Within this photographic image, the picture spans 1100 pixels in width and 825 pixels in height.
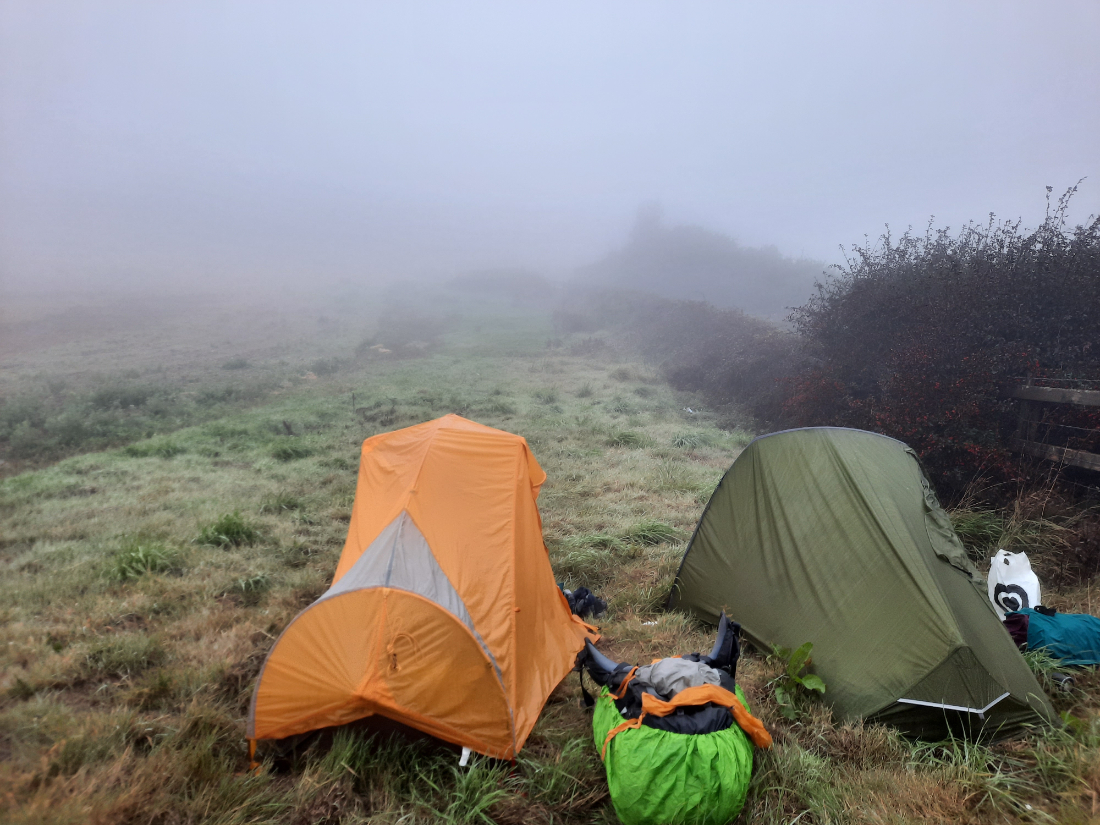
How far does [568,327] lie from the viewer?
3481 centimetres

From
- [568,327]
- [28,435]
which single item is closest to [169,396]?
[28,435]

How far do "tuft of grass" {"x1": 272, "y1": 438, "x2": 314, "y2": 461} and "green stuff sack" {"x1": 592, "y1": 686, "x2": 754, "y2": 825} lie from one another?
8.81 metres

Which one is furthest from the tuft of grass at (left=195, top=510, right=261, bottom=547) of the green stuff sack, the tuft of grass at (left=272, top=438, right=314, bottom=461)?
the green stuff sack

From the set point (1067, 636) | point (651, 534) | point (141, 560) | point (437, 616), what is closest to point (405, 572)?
point (437, 616)

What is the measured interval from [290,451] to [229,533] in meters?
4.17

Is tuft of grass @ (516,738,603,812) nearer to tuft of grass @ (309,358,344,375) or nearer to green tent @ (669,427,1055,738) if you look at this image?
green tent @ (669,427,1055,738)

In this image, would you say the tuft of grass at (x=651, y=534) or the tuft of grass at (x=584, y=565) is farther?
the tuft of grass at (x=651, y=534)

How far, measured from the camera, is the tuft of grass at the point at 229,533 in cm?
593

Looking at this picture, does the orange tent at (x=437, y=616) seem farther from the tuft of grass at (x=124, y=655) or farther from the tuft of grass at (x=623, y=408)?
the tuft of grass at (x=623, y=408)

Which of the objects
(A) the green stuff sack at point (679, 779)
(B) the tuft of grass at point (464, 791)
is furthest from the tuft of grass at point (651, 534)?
(A) the green stuff sack at point (679, 779)

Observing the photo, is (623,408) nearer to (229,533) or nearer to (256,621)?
(229,533)

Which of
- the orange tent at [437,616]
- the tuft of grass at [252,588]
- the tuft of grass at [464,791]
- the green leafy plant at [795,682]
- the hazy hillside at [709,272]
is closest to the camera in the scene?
the tuft of grass at [464,791]

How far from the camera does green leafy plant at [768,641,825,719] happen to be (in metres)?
3.52

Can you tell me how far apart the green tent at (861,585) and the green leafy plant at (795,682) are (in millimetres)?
92
